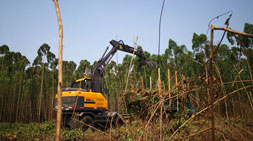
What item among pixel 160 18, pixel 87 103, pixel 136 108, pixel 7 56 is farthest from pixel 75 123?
pixel 7 56

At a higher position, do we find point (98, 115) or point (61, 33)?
point (61, 33)

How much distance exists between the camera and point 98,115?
311 inches

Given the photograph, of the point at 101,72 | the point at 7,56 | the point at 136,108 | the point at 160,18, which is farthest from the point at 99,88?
the point at 7,56

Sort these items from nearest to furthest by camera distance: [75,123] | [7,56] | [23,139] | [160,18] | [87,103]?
[160,18]
[23,139]
[75,123]
[87,103]
[7,56]

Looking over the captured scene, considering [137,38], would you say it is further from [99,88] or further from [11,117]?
[11,117]

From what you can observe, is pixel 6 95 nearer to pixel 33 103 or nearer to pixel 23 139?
pixel 33 103

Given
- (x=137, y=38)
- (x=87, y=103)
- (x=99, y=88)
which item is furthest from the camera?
(x=99, y=88)

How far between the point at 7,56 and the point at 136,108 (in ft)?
53.2

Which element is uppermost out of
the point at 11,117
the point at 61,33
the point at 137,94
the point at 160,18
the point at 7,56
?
the point at 7,56

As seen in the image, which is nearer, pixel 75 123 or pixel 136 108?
pixel 136 108

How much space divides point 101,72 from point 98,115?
2.06 meters

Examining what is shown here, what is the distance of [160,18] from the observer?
129cm

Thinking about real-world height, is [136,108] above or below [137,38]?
below

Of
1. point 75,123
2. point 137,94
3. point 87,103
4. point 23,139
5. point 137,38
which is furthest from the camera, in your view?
point 87,103
